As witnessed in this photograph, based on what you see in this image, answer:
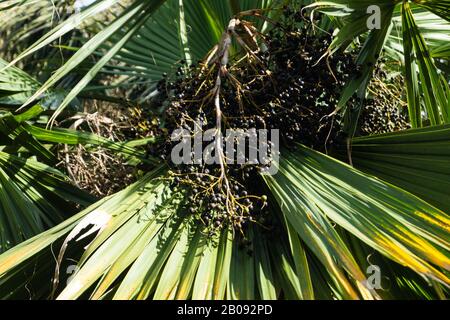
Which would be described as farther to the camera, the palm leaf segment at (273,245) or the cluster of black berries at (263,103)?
the cluster of black berries at (263,103)

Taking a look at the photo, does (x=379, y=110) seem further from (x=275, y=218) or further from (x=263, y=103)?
(x=275, y=218)

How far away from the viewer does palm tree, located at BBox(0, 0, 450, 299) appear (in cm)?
167

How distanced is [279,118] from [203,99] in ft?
0.79

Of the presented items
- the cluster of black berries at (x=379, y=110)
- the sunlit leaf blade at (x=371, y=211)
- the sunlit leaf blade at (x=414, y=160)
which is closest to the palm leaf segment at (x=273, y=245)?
the sunlit leaf blade at (x=371, y=211)

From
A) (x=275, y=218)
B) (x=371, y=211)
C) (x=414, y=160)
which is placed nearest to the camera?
(x=371, y=211)

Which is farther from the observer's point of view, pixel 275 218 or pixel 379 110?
pixel 379 110

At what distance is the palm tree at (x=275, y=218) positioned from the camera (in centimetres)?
167

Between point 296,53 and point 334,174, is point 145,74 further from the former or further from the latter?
point 334,174

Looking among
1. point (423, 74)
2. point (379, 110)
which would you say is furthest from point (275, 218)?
point (423, 74)

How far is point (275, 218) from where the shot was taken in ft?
6.70

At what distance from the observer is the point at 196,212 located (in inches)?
76.5

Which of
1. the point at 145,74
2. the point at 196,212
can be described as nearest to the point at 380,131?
the point at 196,212

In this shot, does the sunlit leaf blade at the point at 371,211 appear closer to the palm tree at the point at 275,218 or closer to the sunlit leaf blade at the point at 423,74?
the palm tree at the point at 275,218

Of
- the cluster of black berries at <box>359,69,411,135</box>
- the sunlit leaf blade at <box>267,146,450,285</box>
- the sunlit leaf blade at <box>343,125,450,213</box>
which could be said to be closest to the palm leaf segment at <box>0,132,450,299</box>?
the sunlit leaf blade at <box>267,146,450,285</box>
